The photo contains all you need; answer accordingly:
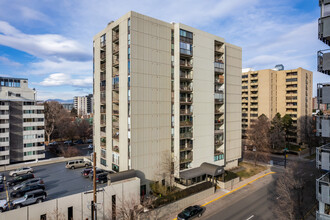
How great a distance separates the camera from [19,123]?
4659 cm

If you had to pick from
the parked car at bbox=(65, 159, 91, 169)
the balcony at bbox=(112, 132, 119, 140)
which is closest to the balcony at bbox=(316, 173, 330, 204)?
the balcony at bbox=(112, 132, 119, 140)

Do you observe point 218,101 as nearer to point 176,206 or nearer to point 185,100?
point 185,100

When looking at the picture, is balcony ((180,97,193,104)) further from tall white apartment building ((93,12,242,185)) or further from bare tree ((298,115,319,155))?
bare tree ((298,115,319,155))

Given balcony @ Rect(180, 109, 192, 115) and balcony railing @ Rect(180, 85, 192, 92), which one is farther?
balcony @ Rect(180, 109, 192, 115)

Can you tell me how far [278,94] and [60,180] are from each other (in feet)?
251

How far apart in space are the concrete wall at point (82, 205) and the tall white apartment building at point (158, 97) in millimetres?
3905

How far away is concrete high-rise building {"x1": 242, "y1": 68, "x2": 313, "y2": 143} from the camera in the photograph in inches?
2822

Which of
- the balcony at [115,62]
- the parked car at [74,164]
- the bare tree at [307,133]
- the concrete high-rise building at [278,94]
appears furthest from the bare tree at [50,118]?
the bare tree at [307,133]

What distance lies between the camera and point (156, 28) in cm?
3102

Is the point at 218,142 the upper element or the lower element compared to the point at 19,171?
upper

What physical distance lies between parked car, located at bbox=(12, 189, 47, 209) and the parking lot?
122 centimetres

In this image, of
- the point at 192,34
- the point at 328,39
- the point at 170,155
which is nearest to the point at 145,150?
the point at 170,155

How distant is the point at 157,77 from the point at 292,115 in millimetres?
62701

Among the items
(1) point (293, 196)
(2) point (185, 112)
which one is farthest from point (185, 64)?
(1) point (293, 196)
